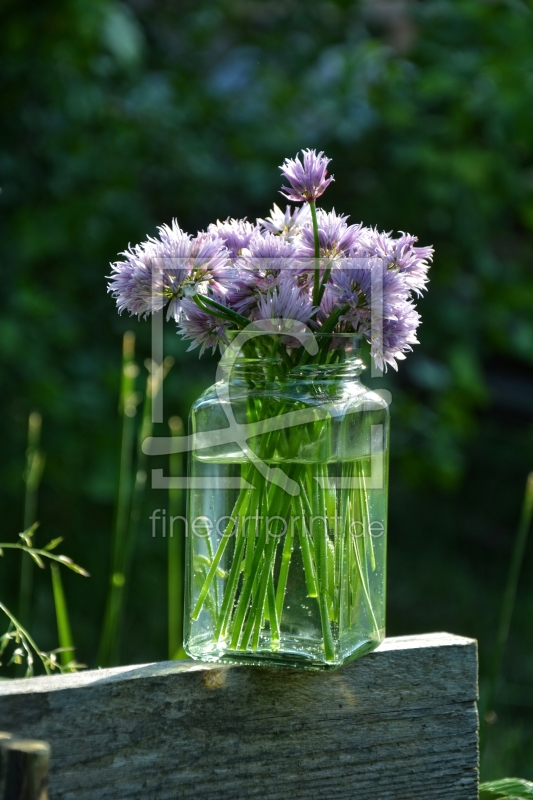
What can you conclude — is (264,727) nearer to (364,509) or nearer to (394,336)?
(364,509)

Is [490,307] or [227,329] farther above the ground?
[490,307]

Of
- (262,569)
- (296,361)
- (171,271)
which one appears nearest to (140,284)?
(171,271)

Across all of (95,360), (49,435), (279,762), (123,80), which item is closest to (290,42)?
(123,80)

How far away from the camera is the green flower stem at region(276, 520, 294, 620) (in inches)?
28.2

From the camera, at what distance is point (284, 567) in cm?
72

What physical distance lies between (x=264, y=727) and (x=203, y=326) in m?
0.34

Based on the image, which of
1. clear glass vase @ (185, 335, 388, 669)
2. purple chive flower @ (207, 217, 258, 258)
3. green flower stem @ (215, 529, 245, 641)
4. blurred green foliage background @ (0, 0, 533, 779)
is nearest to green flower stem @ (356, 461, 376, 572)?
clear glass vase @ (185, 335, 388, 669)

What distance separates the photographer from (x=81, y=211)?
237 cm

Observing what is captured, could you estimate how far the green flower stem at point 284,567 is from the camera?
72cm

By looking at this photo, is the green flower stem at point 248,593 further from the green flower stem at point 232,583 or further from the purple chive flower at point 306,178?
the purple chive flower at point 306,178

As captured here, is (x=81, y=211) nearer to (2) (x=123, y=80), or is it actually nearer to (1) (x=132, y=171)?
(1) (x=132, y=171)

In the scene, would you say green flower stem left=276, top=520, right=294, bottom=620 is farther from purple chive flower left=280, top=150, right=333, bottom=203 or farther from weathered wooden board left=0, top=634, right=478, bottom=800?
purple chive flower left=280, top=150, right=333, bottom=203

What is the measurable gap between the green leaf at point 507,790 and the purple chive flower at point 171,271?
590mm

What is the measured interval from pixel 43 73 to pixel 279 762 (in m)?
2.02
